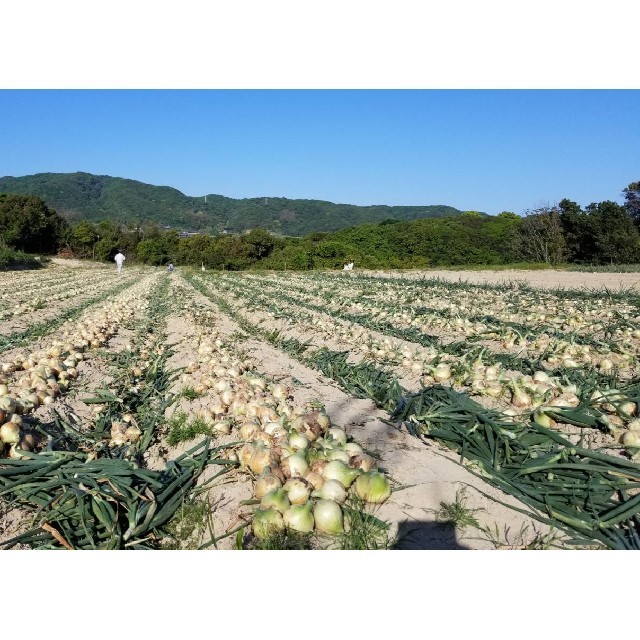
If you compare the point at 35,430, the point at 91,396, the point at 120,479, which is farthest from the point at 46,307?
the point at 120,479

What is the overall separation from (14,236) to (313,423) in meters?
46.1

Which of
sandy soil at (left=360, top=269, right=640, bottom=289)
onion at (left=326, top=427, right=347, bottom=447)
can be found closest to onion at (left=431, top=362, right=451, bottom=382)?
onion at (left=326, top=427, right=347, bottom=447)

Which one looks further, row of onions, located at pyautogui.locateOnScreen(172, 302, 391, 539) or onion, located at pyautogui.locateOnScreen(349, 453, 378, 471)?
onion, located at pyautogui.locateOnScreen(349, 453, 378, 471)

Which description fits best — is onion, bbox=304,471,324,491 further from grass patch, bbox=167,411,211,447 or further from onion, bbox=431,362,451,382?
onion, bbox=431,362,451,382

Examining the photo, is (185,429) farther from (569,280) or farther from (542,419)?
(569,280)

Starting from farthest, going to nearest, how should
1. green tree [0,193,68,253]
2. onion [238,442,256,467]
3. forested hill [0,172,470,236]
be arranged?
1. forested hill [0,172,470,236]
2. green tree [0,193,68,253]
3. onion [238,442,256,467]

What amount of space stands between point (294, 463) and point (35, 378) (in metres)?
2.49

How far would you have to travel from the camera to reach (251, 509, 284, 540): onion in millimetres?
1938

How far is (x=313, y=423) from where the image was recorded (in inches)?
105

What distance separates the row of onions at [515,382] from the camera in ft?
9.82

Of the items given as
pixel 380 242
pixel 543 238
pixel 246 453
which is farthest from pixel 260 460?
pixel 380 242

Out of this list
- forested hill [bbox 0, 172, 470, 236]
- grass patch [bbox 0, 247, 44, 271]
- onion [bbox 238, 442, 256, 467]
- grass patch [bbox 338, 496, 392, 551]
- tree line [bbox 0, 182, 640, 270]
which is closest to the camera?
grass patch [bbox 338, 496, 392, 551]

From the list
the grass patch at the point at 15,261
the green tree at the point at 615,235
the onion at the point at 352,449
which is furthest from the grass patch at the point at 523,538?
the green tree at the point at 615,235
